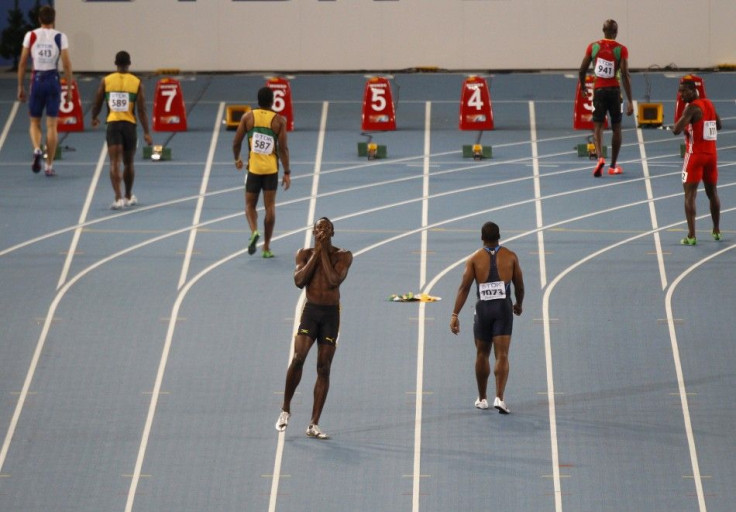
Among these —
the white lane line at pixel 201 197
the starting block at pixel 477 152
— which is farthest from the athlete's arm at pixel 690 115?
the white lane line at pixel 201 197

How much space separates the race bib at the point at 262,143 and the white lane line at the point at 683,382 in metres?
4.26

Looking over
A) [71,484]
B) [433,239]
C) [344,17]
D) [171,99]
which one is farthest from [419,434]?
[344,17]

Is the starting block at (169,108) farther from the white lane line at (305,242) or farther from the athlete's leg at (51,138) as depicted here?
the athlete's leg at (51,138)

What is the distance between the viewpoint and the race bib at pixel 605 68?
19.5 meters

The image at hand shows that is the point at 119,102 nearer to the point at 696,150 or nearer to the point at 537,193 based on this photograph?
the point at 537,193

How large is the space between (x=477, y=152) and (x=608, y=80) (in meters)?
2.00

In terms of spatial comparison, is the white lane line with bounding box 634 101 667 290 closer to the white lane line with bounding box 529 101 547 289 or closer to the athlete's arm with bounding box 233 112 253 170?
the white lane line with bounding box 529 101 547 289

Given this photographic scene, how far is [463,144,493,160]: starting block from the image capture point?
20.6 metres

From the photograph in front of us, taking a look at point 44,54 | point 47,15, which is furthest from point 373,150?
point 47,15

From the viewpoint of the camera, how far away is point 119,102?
18.4 m

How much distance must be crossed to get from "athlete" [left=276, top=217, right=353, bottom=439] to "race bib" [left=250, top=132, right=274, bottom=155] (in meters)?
4.06

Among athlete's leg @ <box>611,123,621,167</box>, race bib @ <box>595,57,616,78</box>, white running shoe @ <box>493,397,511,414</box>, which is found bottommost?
white running shoe @ <box>493,397,511,414</box>

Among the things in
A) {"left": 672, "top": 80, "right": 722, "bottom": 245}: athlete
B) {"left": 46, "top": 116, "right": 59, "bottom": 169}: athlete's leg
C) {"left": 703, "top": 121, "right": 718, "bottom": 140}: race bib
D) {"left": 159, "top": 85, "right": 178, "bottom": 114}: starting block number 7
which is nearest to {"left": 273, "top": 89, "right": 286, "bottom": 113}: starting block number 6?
{"left": 159, "top": 85, "right": 178, "bottom": 114}: starting block number 7

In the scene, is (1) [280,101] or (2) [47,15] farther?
(1) [280,101]
